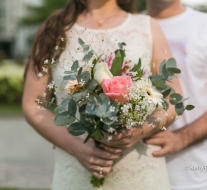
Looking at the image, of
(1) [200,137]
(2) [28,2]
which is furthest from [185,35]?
(2) [28,2]

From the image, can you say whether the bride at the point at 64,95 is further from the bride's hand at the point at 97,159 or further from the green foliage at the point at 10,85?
the green foliage at the point at 10,85

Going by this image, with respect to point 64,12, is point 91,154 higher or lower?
lower

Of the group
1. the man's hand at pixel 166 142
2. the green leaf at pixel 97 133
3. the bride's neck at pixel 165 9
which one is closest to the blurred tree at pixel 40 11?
the bride's neck at pixel 165 9

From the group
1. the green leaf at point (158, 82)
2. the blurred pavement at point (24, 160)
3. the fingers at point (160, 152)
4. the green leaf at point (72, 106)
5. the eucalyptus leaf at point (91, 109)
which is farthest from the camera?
the blurred pavement at point (24, 160)

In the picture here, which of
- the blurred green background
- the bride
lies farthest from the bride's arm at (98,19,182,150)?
the blurred green background

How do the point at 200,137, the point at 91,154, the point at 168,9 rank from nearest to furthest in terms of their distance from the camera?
the point at 91,154 < the point at 200,137 < the point at 168,9

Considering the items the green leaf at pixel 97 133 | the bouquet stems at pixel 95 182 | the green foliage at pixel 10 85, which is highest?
the green leaf at pixel 97 133

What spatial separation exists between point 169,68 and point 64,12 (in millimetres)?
896

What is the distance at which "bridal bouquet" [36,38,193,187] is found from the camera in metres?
1.84

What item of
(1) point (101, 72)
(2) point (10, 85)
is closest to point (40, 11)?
(2) point (10, 85)

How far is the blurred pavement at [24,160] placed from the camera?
20.8ft

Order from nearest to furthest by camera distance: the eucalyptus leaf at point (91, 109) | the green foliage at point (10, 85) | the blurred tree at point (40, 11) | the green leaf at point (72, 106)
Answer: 1. the eucalyptus leaf at point (91, 109)
2. the green leaf at point (72, 106)
3. the green foliage at point (10, 85)
4. the blurred tree at point (40, 11)

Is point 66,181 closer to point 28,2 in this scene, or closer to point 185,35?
point 185,35

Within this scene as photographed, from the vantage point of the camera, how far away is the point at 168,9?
2865 millimetres
